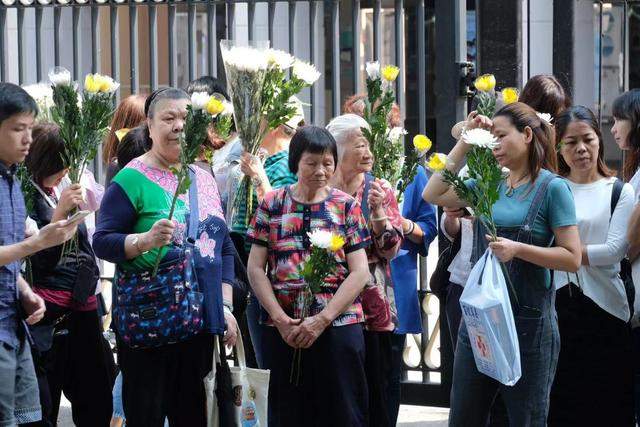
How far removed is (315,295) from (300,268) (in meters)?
0.15

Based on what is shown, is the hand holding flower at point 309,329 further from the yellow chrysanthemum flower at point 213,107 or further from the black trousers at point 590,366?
the black trousers at point 590,366

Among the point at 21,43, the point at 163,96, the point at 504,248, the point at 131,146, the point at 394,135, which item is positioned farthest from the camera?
the point at 21,43

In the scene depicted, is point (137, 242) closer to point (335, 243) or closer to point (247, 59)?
point (335, 243)

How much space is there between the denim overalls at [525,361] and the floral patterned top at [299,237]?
2.40 ft

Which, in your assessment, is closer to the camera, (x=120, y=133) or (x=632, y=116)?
(x=632, y=116)

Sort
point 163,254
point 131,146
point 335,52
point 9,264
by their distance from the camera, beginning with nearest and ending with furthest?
1. point 9,264
2. point 163,254
3. point 131,146
4. point 335,52

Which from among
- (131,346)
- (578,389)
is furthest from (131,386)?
(578,389)

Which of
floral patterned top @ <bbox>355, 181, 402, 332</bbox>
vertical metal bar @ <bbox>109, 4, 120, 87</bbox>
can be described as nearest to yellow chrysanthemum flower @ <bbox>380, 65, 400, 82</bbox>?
floral patterned top @ <bbox>355, 181, 402, 332</bbox>

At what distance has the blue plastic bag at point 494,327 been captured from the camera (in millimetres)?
5020

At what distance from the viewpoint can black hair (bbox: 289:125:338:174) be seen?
583 cm

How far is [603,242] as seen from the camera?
6.05 m

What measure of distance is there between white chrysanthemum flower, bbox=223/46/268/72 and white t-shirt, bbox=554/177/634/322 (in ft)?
5.46

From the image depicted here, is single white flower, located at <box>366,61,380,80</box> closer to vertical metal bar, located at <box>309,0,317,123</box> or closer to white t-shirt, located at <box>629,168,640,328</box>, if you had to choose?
white t-shirt, located at <box>629,168,640,328</box>

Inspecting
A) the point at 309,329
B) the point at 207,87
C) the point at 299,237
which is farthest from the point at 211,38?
the point at 309,329
